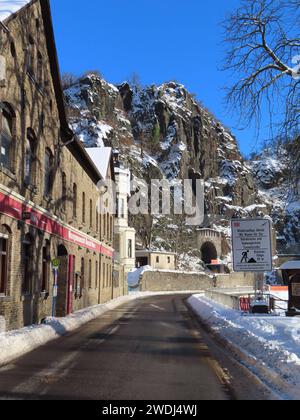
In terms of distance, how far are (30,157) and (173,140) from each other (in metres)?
106

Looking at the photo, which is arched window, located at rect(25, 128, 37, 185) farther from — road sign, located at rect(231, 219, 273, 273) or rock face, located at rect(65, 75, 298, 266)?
rock face, located at rect(65, 75, 298, 266)

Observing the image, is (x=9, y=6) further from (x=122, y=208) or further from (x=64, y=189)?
(x=122, y=208)

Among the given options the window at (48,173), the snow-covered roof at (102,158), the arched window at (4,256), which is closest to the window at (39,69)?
the window at (48,173)

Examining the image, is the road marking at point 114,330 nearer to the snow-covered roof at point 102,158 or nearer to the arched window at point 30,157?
the arched window at point 30,157

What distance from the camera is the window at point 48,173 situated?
2005cm

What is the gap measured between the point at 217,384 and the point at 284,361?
4.52 feet

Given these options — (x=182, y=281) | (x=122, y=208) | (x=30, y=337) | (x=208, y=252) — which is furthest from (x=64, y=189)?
(x=208, y=252)

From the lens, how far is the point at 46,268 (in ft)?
64.0

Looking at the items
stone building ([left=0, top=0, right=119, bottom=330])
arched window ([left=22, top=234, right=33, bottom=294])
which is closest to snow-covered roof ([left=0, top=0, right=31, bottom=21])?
stone building ([left=0, top=0, right=119, bottom=330])

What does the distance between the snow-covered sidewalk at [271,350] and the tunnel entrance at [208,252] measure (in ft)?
287

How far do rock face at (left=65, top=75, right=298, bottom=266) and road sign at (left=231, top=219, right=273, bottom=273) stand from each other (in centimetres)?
7541

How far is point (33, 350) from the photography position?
39.0 feet

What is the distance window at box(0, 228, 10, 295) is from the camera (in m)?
14.2
